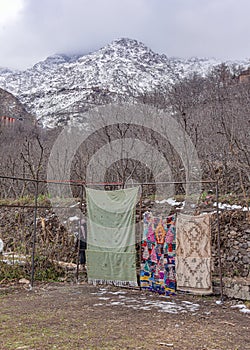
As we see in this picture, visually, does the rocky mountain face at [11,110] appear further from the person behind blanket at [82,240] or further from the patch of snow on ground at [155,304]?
the patch of snow on ground at [155,304]

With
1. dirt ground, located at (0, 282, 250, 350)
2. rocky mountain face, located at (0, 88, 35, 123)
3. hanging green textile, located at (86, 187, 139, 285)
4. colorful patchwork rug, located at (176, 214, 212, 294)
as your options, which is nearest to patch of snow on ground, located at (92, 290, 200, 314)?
dirt ground, located at (0, 282, 250, 350)

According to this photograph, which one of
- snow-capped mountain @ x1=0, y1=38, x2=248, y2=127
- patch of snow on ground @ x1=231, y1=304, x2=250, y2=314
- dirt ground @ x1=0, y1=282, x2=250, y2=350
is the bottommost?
patch of snow on ground @ x1=231, y1=304, x2=250, y2=314

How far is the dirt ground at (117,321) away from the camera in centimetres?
317

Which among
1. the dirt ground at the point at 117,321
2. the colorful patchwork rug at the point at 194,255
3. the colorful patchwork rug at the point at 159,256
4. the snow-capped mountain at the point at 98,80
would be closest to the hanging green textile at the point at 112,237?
the colorful patchwork rug at the point at 159,256

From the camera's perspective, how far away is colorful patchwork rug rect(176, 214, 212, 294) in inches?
189

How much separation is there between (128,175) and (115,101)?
2740 mm

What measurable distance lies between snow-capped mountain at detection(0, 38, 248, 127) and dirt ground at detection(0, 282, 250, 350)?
7.64m

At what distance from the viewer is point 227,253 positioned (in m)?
6.70

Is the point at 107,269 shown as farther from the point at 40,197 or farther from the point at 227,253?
the point at 40,197

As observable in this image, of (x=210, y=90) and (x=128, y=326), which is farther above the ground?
(x=210, y=90)

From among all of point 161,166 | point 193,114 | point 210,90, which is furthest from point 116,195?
A: point 210,90

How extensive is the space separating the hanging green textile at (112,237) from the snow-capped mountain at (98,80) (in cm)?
611

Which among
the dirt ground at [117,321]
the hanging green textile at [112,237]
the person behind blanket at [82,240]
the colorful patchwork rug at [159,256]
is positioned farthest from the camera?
the person behind blanket at [82,240]

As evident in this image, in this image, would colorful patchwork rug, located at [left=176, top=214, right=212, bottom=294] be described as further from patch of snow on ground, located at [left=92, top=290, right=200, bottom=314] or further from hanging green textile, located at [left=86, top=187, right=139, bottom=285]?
hanging green textile, located at [left=86, top=187, right=139, bottom=285]
